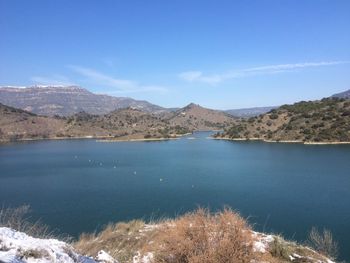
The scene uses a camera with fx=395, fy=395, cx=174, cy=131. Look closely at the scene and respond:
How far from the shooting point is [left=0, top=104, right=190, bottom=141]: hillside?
17025 cm

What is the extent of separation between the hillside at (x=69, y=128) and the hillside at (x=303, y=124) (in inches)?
1506

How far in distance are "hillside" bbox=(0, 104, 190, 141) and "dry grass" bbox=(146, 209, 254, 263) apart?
508 ft

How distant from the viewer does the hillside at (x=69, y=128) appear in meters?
170

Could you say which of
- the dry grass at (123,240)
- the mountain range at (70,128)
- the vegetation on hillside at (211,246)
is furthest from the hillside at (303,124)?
the vegetation on hillside at (211,246)

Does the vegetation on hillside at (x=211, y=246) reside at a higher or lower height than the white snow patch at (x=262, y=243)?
higher

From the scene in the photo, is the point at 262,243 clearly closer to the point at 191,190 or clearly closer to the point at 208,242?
the point at 208,242

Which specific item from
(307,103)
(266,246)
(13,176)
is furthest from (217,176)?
(307,103)

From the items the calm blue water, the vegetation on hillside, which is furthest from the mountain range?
the vegetation on hillside

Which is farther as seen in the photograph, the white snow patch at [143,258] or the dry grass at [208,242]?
the white snow patch at [143,258]

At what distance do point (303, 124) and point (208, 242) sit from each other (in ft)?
394

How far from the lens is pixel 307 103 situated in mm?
145125

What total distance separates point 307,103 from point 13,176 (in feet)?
363

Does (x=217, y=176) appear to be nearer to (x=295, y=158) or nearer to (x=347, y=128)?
(x=295, y=158)

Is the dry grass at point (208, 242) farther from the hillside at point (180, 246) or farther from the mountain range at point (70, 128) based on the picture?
the mountain range at point (70, 128)
